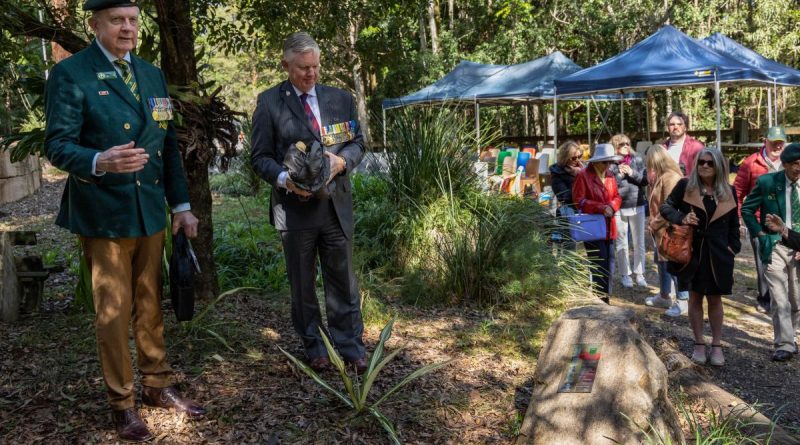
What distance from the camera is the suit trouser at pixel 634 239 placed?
8.44 meters

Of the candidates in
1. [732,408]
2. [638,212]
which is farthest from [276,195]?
[638,212]

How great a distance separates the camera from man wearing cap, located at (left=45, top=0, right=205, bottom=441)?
328 cm

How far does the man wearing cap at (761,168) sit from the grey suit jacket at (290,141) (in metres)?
4.61

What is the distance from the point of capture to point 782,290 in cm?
609

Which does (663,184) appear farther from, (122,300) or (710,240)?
(122,300)

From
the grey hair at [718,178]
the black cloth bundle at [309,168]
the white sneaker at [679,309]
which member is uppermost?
the black cloth bundle at [309,168]

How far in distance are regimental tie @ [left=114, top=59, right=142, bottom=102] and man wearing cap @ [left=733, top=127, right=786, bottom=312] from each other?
5.83 m

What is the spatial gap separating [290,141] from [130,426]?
5.46 ft

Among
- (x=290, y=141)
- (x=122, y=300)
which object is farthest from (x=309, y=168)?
(x=122, y=300)

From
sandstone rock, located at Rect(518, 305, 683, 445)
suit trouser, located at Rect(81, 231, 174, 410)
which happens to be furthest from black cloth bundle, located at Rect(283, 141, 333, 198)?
sandstone rock, located at Rect(518, 305, 683, 445)

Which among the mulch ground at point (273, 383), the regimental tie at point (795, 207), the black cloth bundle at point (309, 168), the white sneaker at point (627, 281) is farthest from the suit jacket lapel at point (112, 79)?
the white sneaker at point (627, 281)

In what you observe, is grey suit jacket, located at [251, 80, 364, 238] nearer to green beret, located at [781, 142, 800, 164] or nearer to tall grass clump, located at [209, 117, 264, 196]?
green beret, located at [781, 142, 800, 164]

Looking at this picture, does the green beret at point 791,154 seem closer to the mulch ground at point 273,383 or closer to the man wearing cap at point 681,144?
the mulch ground at point 273,383

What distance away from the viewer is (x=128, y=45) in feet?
11.2
